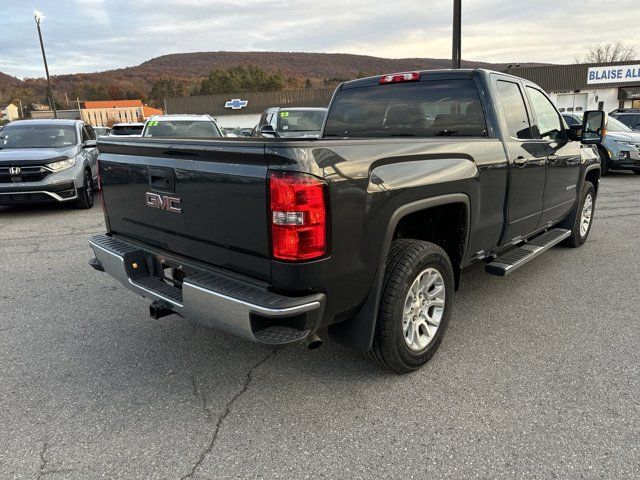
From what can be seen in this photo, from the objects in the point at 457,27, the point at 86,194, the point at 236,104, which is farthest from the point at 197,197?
the point at 236,104

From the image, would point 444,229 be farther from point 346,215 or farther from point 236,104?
point 236,104

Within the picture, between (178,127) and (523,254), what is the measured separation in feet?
27.8

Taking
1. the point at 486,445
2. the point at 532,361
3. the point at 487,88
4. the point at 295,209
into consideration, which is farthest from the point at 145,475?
the point at 487,88

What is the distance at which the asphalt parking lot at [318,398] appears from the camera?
7.63ft

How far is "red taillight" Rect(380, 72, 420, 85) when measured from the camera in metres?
4.09

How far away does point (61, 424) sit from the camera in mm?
2631

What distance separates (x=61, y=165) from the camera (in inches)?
333

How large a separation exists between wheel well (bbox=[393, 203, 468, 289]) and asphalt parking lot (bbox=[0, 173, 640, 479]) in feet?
2.34

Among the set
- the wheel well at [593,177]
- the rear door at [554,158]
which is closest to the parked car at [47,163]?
the rear door at [554,158]

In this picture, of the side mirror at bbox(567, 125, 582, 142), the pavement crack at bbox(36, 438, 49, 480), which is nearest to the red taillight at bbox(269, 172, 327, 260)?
the pavement crack at bbox(36, 438, 49, 480)

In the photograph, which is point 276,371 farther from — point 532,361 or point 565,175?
point 565,175

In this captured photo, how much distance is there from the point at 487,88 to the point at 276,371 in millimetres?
2695

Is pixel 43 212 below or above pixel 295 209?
below

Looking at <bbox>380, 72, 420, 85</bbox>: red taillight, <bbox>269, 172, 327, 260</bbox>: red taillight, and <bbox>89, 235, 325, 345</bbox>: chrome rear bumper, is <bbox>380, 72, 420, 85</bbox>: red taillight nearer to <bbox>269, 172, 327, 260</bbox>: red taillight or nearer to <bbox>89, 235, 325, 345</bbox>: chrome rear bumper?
<bbox>269, 172, 327, 260</bbox>: red taillight
